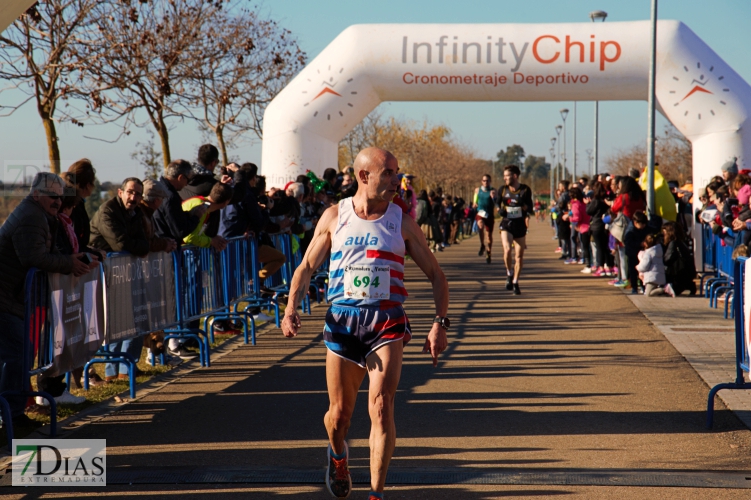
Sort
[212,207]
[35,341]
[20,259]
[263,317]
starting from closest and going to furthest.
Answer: [20,259], [35,341], [212,207], [263,317]

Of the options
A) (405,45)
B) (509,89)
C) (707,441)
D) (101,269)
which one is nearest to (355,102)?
(405,45)

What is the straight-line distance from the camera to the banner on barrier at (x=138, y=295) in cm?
777

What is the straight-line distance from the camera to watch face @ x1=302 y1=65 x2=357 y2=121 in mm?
18656

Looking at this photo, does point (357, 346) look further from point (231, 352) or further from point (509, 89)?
point (509, 89)

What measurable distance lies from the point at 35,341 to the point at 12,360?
0.19 meters

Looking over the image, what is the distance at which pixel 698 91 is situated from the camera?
17703mm

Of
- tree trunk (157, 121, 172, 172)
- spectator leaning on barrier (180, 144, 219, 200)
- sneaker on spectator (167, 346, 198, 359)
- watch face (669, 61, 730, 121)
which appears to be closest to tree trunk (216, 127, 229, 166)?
tree trunk (157, 121, 172, 172)

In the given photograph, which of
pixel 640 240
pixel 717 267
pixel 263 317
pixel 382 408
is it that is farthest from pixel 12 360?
pixel 717 267

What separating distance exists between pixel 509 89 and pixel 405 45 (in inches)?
86.6

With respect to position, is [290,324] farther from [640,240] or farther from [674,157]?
[674,157]

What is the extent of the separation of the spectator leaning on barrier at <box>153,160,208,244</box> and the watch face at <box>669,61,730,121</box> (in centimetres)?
1140

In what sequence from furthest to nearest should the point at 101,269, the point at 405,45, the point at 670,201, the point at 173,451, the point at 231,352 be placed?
the point at 405,45 → the point at 670,201 → the point at 231,352 → the point at 101,269 → the point at 173,451

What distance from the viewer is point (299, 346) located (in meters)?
10.4

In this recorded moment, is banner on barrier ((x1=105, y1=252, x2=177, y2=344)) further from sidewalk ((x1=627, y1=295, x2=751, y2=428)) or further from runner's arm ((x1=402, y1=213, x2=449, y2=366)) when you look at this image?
sidewalk ((x1=627, y1=295, x2=751, y2=428))
